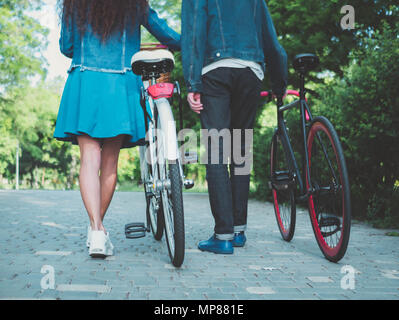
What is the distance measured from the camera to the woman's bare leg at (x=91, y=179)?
3203 mm

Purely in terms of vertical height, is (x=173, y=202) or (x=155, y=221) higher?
(x=173, y=202)

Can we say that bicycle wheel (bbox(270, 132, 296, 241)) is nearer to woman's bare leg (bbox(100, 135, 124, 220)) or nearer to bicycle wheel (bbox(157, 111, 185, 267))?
bicycle wheel (bbox(157, 111, 185, 267))

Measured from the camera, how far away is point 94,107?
319cm

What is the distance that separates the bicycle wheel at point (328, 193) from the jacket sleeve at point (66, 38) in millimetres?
2004

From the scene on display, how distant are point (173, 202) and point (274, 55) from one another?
1.78 meters

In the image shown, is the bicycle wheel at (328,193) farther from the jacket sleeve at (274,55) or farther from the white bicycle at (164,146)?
the white bicycle at (164,146)

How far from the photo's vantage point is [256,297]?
88.6 inches

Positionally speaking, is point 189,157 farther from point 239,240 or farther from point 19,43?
point 19,43

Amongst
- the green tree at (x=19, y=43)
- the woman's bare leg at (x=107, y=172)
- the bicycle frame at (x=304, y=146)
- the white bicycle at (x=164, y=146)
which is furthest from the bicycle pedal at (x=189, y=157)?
the green tree at (x=19, y=43)

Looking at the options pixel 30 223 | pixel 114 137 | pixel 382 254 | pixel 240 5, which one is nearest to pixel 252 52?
pixel 240 5

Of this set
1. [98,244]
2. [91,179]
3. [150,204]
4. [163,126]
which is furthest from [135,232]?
[163,126]

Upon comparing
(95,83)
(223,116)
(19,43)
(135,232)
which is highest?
(19,43)

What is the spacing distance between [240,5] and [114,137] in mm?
1475
